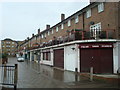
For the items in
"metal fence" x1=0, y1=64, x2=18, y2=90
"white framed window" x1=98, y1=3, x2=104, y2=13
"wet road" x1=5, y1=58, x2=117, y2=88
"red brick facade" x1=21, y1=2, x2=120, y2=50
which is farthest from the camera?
"white framed window" x1=98, y1=3, x2=104, y2=13

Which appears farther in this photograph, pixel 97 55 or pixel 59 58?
pixel 59 58

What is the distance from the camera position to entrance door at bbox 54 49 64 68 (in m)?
23.2

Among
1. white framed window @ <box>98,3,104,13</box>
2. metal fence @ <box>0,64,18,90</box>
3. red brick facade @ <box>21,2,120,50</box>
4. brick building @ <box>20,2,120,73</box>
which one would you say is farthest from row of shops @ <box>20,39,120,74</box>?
metal fence @ <box>0,64,18,90</box>

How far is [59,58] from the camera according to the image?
24344 millimetres

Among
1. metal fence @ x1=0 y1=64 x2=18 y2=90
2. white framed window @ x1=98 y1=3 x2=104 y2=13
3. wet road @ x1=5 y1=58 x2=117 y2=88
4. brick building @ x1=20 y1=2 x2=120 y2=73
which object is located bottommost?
wet road @ x1=5 y1=58 x2=117 y2=88

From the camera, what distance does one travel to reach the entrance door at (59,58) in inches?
912

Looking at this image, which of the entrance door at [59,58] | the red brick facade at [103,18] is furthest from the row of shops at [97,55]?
the entrance door at [59,58]

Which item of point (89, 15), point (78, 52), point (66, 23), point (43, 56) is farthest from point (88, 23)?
point (43, 56)

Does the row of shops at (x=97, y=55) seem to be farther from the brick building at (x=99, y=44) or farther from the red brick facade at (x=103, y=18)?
the red brick facade at (x=103, y=18)

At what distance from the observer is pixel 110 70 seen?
16.7 meters

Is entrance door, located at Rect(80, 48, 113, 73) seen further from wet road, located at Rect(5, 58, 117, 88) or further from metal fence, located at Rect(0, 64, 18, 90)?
metal fence, located at Rect(0, 64, 18, 90)

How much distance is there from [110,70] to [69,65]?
5392mm

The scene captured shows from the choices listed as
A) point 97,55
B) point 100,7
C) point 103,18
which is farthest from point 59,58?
point 100,7

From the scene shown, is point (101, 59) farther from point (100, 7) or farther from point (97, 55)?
point (100, 7)
